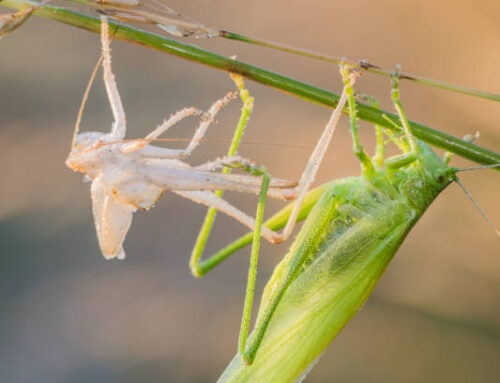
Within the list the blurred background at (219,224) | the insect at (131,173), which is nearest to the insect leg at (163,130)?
the insect at (131,173)

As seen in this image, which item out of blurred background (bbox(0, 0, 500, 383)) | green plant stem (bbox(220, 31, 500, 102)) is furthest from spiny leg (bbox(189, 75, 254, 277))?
blurred background (bbox(0, 0, 500, 383))

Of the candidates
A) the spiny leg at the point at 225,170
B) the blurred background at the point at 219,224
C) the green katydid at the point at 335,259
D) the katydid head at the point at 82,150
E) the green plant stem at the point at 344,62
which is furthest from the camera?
the blurred background at the point at 219,224

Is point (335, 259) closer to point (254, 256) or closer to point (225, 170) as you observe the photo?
point (254, 256)

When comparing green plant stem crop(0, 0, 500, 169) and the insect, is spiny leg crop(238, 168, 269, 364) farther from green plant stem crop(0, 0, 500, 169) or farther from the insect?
green plant stem crop(0, 0, 500, 169)

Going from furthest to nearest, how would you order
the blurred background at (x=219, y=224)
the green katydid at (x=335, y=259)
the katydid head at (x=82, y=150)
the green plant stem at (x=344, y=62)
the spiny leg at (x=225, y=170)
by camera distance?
the blurred background at (x=219, y=224)
the spiny leg at (x=225, y=170)
the green katydid at (x=335, y=259)
the katydid head at (x=82, y=150)
the green plant stem at (x=344, y=62)

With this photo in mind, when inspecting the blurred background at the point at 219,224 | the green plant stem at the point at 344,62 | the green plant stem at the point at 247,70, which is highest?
the green plant stem at the point at 344,62

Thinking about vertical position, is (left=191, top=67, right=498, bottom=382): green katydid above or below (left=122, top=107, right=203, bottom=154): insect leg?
below

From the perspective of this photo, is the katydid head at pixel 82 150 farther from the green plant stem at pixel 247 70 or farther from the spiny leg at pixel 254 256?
the spiny leg at pixel 254 256

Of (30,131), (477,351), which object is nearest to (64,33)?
(30,131)

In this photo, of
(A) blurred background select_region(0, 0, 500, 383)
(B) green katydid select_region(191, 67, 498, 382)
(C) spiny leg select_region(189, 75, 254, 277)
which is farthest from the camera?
(A) blurred background select_region(0, 0, 500, 383)
